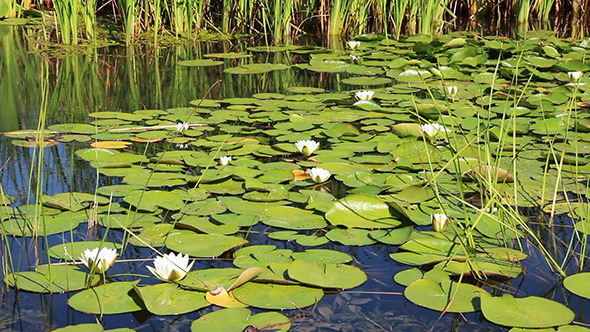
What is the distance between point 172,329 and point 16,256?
673 millimetres

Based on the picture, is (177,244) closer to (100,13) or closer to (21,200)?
(21,200)

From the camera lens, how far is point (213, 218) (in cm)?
230

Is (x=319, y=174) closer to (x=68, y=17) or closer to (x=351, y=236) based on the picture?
(x=351, y=236)

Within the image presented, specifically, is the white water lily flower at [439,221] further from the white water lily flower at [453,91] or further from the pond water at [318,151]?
the white water lily flower at [453,91]

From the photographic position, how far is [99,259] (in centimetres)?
184

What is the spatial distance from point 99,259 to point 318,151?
1.42 m

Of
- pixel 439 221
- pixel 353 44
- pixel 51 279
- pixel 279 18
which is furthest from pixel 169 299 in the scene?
pixel 279 18

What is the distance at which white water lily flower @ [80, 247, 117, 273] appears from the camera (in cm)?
183

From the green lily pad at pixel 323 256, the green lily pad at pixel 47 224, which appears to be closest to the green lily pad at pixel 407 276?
the green lily pad at pixel 323 256

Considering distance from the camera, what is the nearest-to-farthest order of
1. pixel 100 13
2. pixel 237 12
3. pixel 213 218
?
1. pixel 213 218
2. pixel 237 12
3. pixel 100 13

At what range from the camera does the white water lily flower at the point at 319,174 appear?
2613mm

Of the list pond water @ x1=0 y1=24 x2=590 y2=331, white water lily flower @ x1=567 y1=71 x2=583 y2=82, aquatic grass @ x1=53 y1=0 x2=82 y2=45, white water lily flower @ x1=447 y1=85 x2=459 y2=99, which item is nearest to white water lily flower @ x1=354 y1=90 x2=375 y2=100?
pond water @ x1=0 y1=24 x2=590 y2=331

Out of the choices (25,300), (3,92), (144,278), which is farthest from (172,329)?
(3,92)

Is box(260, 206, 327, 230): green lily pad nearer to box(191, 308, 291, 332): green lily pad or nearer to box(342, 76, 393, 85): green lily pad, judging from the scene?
box(191, 308, 291, 332): green lily pad
